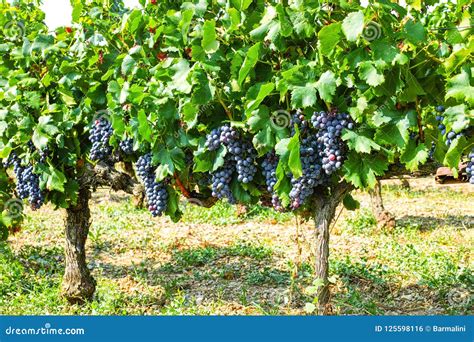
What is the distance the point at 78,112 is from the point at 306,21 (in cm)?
240

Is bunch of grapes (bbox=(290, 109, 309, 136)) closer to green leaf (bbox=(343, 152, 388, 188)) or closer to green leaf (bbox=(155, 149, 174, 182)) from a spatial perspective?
green leaf (bbox=(343, 152, 388, 188))

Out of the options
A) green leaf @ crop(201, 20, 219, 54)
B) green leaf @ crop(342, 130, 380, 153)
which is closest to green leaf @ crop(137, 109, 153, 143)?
green leaf @ crop(201, 20, 219, 54)

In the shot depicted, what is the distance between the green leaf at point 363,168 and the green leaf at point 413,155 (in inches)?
5.4

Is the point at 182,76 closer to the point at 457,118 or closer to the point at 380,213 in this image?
the point at 457,118

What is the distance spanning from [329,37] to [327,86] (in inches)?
11.5

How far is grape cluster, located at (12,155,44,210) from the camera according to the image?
211 inches

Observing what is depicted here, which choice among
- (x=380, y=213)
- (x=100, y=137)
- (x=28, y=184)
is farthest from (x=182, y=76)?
(x=380, y=213)

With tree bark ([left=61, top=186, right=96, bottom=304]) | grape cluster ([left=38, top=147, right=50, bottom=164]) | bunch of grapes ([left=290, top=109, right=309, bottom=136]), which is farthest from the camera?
tree bark ([left=61, top=186, right=96, bottom=304])

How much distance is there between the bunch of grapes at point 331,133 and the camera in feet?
11.9

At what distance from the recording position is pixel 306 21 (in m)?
3.54

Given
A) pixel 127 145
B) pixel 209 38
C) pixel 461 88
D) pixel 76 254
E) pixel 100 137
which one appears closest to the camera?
pixel 461 88

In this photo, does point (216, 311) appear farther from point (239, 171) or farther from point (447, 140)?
point (447, 140)

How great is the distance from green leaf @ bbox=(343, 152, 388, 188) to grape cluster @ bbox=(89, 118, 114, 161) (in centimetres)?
210

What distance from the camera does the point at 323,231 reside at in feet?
13.7
